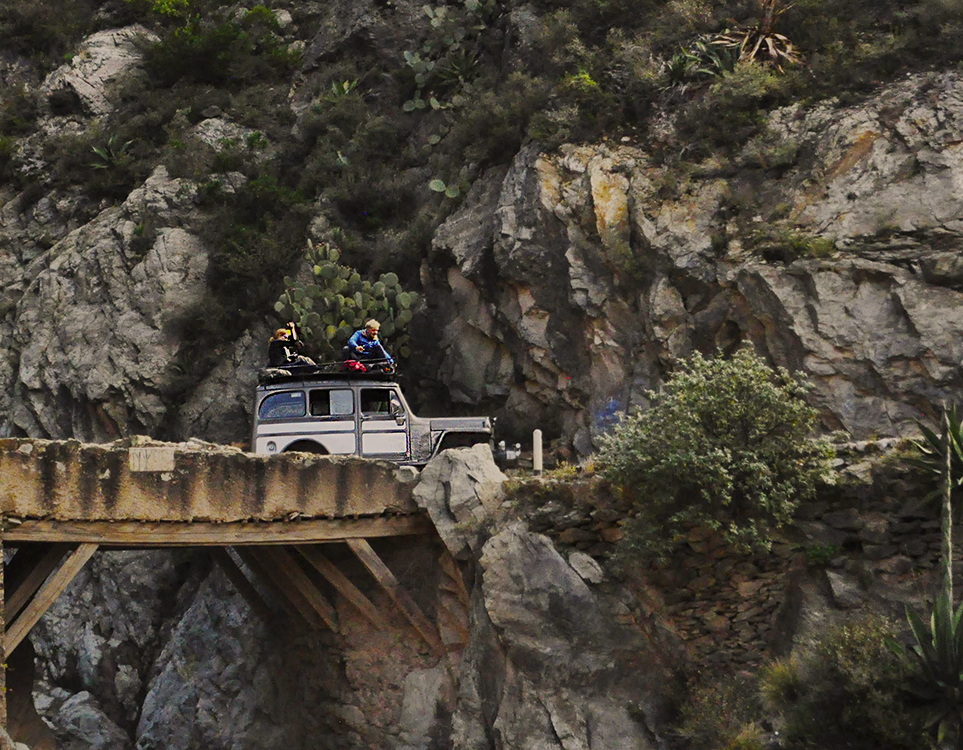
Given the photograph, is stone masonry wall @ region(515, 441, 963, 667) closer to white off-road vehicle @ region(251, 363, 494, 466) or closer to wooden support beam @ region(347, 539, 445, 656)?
wooden support beam @ region(347, 539, 445, 656)

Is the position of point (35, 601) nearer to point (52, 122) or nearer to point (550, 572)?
point (550, 572)

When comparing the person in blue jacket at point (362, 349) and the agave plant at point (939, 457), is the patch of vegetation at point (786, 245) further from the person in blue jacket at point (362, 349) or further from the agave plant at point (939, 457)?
the person in blue jacket at point (362, 349)

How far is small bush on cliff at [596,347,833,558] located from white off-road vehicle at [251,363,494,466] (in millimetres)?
5371

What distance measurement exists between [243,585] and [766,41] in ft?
53.3

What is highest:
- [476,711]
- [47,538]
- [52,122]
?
[52,122]

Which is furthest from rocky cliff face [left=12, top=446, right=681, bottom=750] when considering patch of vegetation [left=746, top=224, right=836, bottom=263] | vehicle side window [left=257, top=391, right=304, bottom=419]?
patch of vegetation [left=746, top=224, right=836, bottom=263]

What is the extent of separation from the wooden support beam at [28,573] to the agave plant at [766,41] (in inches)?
691

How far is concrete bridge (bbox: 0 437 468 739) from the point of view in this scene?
58.2ft

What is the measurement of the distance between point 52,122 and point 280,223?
Result: 10.5 metres

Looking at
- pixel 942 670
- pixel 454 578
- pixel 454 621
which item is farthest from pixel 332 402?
pixel 942 670

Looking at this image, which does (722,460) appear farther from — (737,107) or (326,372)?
(737,107)

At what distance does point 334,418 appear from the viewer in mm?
22125

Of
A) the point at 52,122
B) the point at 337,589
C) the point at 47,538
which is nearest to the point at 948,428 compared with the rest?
the point at 337,589

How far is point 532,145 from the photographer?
27172mm
